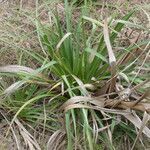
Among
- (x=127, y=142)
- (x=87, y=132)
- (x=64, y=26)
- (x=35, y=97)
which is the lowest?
(x=127, y=142)

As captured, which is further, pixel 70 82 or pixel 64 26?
pixel 64 26

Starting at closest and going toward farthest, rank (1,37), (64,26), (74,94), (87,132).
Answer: (87,132) → (74,94) → (1,37) → (64,26)

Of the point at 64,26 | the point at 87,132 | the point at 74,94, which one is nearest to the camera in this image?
the point at 87,132

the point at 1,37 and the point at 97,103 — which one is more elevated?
the point at 1,37

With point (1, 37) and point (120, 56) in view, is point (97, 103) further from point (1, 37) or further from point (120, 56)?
point (1, 37)

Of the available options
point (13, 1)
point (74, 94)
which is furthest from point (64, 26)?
point (74, 94)

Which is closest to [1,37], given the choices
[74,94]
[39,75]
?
[39,75]

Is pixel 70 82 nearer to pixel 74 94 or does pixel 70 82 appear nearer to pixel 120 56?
pixel 74 94
